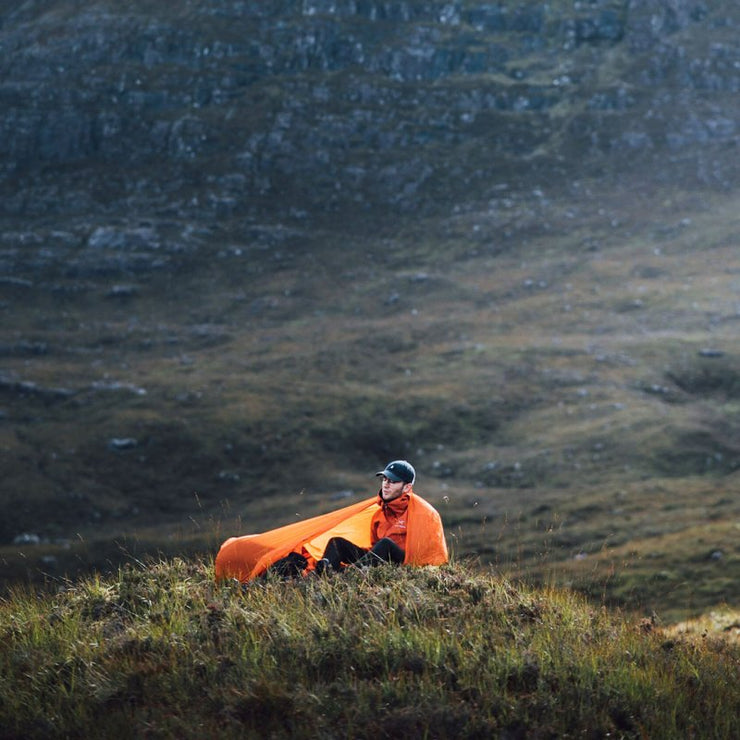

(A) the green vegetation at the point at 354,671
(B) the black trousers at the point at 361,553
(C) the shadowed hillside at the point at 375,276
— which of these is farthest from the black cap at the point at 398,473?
(C) the shadowed hillside at the point at 375,276

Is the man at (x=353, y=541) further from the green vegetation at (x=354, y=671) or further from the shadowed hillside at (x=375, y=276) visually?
the shadowed hillside at (x=375, y=276)

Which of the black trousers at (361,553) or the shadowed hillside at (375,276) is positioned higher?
the black trousers at (361,553)

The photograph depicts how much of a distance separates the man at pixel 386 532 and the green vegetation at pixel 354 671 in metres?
1.46

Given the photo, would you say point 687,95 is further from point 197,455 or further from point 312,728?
point 312,728

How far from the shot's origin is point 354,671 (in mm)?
8539

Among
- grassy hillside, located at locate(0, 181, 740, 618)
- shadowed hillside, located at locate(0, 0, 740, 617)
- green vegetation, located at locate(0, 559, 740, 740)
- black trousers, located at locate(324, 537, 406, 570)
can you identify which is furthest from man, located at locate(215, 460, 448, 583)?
grassy hillside, located at locate(0, 181, 740, 618)

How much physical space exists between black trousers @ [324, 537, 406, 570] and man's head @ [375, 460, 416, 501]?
64cm

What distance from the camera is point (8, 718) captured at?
8.44 m

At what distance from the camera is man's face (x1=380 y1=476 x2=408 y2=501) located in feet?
41.0

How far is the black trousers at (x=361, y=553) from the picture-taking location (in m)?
11.8

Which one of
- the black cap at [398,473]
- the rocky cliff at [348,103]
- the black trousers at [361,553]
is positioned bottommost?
the rocky cliff at [348,103]

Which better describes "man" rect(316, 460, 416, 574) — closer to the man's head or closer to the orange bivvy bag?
the man's head

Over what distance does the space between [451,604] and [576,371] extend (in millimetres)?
63113

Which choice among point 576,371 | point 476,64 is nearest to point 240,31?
point 476,64
